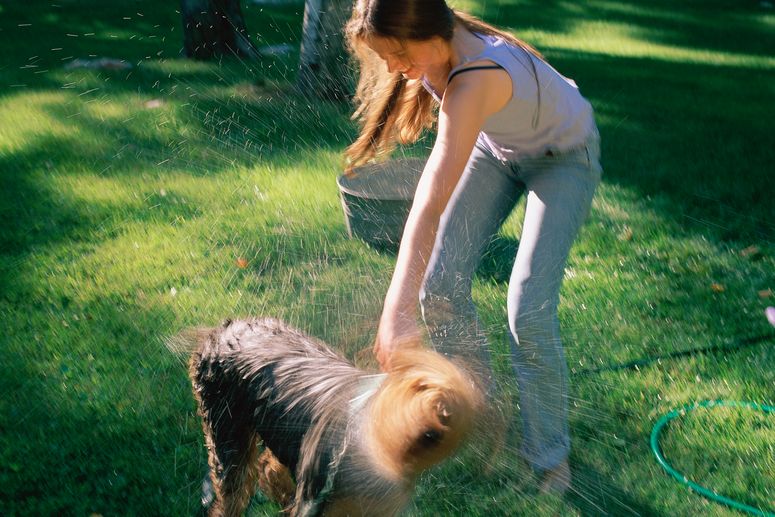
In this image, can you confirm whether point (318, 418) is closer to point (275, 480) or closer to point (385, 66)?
point (275, 480)

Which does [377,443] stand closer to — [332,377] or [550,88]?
[332,377]

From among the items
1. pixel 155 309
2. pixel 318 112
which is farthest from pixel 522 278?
pixel 318 112

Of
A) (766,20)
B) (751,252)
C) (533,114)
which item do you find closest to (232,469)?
(533,114)

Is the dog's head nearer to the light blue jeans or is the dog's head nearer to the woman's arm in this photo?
the woman's arm

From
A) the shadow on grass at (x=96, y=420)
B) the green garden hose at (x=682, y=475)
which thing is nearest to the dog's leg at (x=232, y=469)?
the shadow on grass at (x=96, y=420)

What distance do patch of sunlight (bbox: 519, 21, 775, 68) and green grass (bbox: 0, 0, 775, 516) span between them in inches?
54.3

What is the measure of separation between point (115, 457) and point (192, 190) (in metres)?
2.88

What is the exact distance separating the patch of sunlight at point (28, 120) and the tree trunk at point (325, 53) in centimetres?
224

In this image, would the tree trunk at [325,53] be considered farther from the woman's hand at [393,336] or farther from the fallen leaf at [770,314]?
the woman's hand at [393,336]

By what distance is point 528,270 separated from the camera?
2.47 meters

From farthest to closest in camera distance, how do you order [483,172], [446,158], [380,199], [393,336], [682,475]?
[380,199] → [682,475] → [483,172] → [446,158] → [393,336]

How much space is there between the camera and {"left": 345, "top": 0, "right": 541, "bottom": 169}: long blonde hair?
7.10ft

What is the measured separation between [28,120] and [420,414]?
681cm

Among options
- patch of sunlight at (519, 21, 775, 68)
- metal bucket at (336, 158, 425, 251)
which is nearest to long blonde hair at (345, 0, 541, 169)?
metal bucket at (336, 158, 425, 251)
